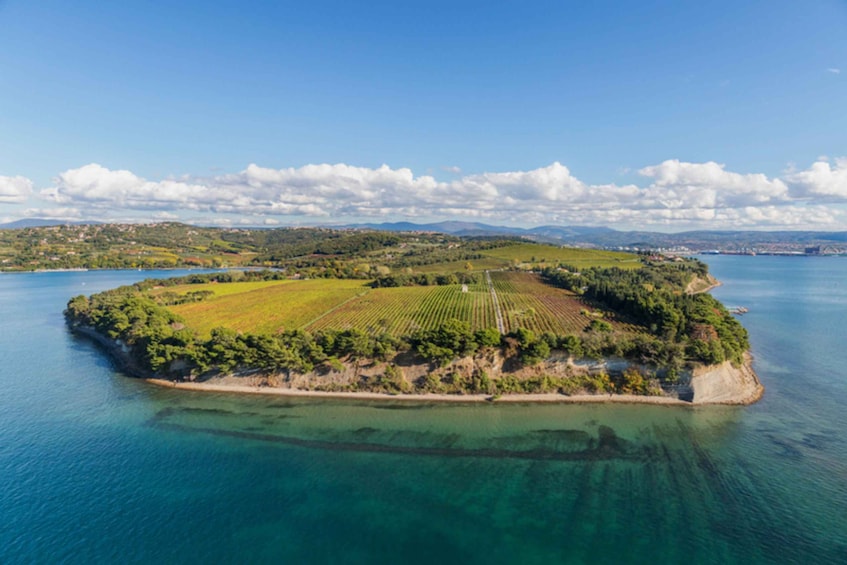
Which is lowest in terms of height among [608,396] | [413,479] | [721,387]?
Result: [413,479]

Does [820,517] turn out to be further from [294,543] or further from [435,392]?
[294,543]

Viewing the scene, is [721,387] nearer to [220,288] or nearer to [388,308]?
[388,308]

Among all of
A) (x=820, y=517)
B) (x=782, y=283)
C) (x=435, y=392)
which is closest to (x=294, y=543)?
(x=435, y=392)

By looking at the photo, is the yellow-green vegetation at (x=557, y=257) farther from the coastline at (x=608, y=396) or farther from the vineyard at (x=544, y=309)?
the coastline at (x=608, y=396)

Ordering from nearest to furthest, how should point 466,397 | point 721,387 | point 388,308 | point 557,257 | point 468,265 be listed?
point 721,387, point 466,397, point 388,308, point 468,265, point 557,257

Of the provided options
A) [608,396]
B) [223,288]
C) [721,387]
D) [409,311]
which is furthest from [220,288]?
[721,387]

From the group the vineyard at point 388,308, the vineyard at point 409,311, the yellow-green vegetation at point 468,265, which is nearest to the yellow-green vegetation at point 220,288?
the vineyard at point 388,308

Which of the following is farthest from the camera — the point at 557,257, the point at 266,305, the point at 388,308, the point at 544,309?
the point at 557,257

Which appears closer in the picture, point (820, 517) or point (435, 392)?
point (820, 517)
